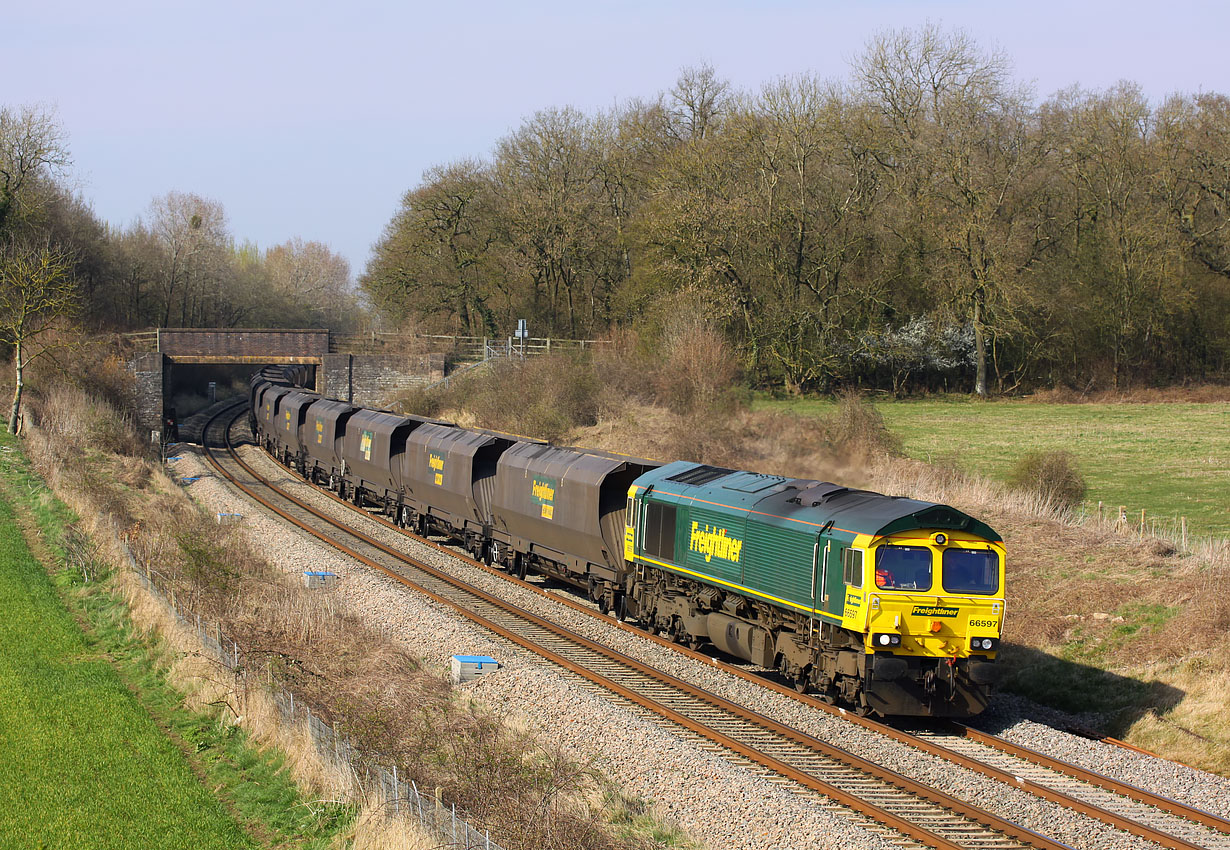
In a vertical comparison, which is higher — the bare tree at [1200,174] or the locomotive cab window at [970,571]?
the bare tree at [1200,174]

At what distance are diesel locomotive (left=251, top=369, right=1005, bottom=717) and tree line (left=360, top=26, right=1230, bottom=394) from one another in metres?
24.2

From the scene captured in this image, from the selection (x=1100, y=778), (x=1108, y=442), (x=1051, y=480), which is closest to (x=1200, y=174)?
(x=1108, y=442)

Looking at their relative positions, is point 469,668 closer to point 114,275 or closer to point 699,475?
point 699,475

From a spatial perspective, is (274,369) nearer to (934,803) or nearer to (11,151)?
(11,151)

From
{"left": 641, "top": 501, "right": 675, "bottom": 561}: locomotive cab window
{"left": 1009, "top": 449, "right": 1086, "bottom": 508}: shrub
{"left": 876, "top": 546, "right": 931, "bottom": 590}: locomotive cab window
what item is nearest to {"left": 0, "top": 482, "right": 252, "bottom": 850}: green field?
{"left": 876, "top": 546, "right": 931, "bottom": 590}: locomotive cab window

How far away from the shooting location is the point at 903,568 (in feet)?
46.3

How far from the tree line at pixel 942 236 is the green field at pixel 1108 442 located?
157 inches

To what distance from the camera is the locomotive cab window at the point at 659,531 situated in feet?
60.4

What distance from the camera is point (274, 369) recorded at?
69.8 meters

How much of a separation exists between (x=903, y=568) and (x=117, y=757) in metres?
10.3

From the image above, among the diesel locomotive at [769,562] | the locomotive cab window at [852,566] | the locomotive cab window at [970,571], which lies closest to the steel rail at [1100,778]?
the diesel locomotive at [769,562]

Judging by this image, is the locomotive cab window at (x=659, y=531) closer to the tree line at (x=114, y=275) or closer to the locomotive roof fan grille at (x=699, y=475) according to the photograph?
the locomotive roof fan grille at (x=699, y=475)

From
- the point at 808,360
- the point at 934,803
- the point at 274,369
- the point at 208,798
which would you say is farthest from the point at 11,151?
the point at 934,803

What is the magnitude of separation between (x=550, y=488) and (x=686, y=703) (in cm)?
833
